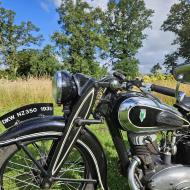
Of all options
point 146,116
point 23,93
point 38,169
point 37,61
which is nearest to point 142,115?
point 146,116

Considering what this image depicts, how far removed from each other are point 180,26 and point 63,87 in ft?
148

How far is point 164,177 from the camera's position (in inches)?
115

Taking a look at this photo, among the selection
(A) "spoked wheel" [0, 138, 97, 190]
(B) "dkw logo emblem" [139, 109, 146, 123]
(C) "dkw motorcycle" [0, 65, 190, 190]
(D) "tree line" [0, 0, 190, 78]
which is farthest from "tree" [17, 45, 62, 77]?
(B) "dkw logo emblem" [139, 109, 146, 123]

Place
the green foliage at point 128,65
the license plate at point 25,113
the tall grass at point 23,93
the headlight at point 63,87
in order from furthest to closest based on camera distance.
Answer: the green foliage at point 128,65 < the tall grass at point 23,93 < the license plate at point 25,113 < the headlight at point 63,87

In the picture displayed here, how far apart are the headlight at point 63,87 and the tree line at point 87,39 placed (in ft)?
116

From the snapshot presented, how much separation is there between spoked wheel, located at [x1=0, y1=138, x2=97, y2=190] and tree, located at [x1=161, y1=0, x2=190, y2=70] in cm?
4207

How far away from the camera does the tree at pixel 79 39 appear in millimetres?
41622

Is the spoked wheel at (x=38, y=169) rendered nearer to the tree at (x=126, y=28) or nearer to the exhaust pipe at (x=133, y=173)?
the exhaust pipe at (x=133, y=173)

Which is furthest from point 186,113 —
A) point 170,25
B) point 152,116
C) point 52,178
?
point 170,25

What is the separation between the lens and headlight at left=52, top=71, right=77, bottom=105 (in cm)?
277

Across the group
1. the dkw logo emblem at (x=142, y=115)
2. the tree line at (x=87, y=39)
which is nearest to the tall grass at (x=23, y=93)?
the dkw logo emblem at (x=142, y=115)

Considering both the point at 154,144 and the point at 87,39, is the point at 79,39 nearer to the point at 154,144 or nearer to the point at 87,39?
the point at 87,39

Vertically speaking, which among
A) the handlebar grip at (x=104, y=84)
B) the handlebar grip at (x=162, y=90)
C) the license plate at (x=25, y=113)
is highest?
the handlebar grip at (x=104, y=84)

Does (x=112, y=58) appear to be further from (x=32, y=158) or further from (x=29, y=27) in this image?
(x=32, y=158)
